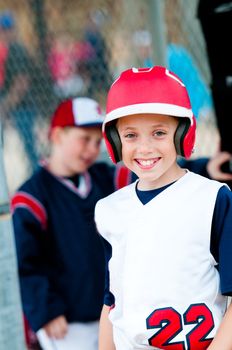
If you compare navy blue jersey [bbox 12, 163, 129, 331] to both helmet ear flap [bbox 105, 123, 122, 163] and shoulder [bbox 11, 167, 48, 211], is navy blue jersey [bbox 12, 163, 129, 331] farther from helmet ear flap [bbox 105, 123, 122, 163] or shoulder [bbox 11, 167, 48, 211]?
helmet ear flap [bbox 105, 123, 122, 163]

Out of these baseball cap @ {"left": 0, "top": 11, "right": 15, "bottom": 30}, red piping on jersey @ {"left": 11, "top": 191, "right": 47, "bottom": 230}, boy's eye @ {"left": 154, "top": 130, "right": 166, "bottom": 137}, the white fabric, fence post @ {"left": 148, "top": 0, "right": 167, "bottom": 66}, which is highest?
baseball cap @ {"left": 0, "top": 11, "right": 15, "bottom": 30}

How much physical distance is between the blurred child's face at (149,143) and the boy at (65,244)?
4.68 ft

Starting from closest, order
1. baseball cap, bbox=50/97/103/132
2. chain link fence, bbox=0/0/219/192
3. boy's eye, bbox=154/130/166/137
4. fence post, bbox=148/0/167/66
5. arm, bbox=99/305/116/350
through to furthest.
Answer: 1. boy's eye, bbox=154/130/166/137
2. arm, bbox=99/305/116/350
3. baseball cap, bbox=50/97/103/132
4. fence post, bbox=148/0/167/66
5. chain link fence, bbox=0/0/219/192

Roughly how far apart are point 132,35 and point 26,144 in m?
1.16

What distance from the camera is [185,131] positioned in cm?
207

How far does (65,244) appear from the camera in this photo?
138 inches

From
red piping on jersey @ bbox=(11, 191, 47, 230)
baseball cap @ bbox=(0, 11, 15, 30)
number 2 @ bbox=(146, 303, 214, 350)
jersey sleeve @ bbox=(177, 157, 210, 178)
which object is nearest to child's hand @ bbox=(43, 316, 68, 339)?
red piping on jersey @ bbox=(11, 191, 47, 230)

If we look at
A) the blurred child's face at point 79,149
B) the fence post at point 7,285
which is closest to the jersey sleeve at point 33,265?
the blurred child's face at point 79,149

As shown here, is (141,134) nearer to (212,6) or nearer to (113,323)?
(113,323)

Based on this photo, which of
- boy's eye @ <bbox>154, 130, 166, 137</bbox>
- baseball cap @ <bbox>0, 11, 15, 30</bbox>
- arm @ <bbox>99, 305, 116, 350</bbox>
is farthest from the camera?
baseball cap @ <bbox>0, 11, 15, 30</bbox>

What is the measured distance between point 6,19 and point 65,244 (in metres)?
2.12

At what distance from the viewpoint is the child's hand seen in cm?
344

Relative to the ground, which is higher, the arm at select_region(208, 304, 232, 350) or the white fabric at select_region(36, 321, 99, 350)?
the arm at select_region(208, 304, 232, 350)

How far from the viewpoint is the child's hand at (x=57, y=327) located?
11.3 ft
